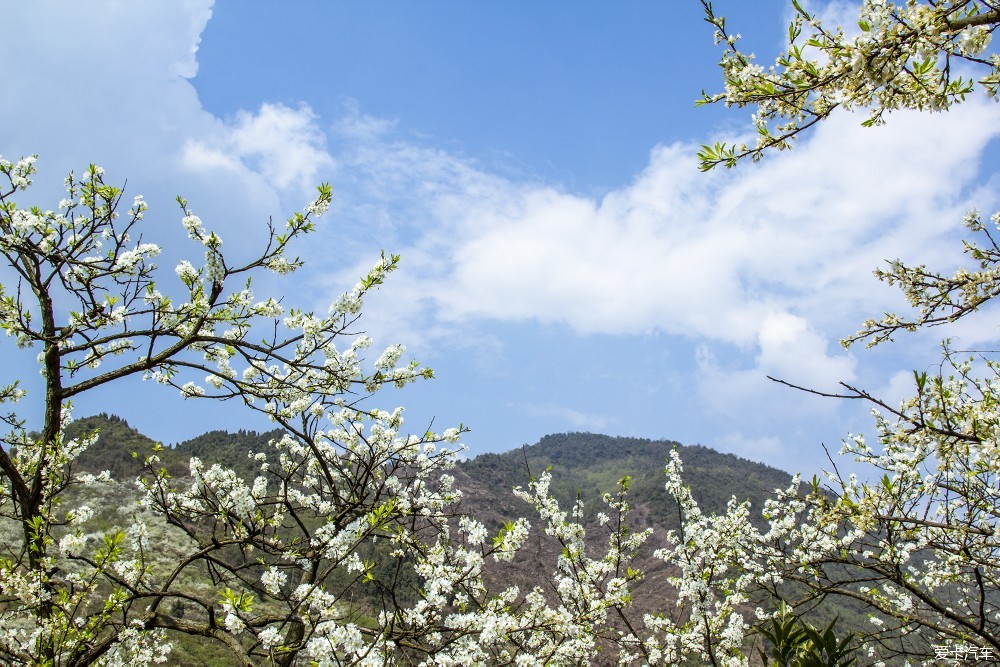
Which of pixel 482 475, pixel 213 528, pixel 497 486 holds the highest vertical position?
pixel 482 475

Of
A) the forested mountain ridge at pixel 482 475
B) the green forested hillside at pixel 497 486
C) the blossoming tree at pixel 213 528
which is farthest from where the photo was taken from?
the forested mountain ridge at pixel 482 475

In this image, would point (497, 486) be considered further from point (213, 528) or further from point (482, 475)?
point (213, 528)

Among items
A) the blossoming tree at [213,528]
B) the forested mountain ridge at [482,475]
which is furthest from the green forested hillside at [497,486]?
the blossoming tree at [213,528]

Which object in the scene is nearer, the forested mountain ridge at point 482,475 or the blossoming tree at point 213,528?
the blossoming tree at point 213,528

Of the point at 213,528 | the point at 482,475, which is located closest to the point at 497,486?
Answer: the point at 482,475

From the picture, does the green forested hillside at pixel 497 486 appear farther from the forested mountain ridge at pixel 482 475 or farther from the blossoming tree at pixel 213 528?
the blossoming tree at pixel 213 528

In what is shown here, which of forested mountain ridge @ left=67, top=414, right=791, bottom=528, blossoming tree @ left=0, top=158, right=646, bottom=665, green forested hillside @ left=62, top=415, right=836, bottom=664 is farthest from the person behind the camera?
forested mountain ridge @ left=67, top=414, right=791, bottom=528

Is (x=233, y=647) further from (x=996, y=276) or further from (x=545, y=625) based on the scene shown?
(x=996, y=276)

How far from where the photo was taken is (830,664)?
241 inches

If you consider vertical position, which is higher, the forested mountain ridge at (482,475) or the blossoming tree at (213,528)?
the forested mountain ridge at (482,475)

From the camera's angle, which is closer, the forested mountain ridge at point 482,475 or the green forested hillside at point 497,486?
the green forested hillside at point 497,486

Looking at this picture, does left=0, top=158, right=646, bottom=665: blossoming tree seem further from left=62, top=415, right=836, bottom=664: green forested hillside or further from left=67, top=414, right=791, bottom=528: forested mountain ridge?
left=67, top=414, right=791, bottom=528: forested mountain ridge

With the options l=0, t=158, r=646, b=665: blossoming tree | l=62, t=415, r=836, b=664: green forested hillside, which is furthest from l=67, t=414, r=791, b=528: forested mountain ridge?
l=0, t=158, r=646, b=665: blossoming tree

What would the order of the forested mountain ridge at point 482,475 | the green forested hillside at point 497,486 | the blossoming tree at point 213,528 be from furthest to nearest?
the forested mountain ridge at point 482,475
the green forested hillside at point 497,486
the blossoming tree at point 213,528
